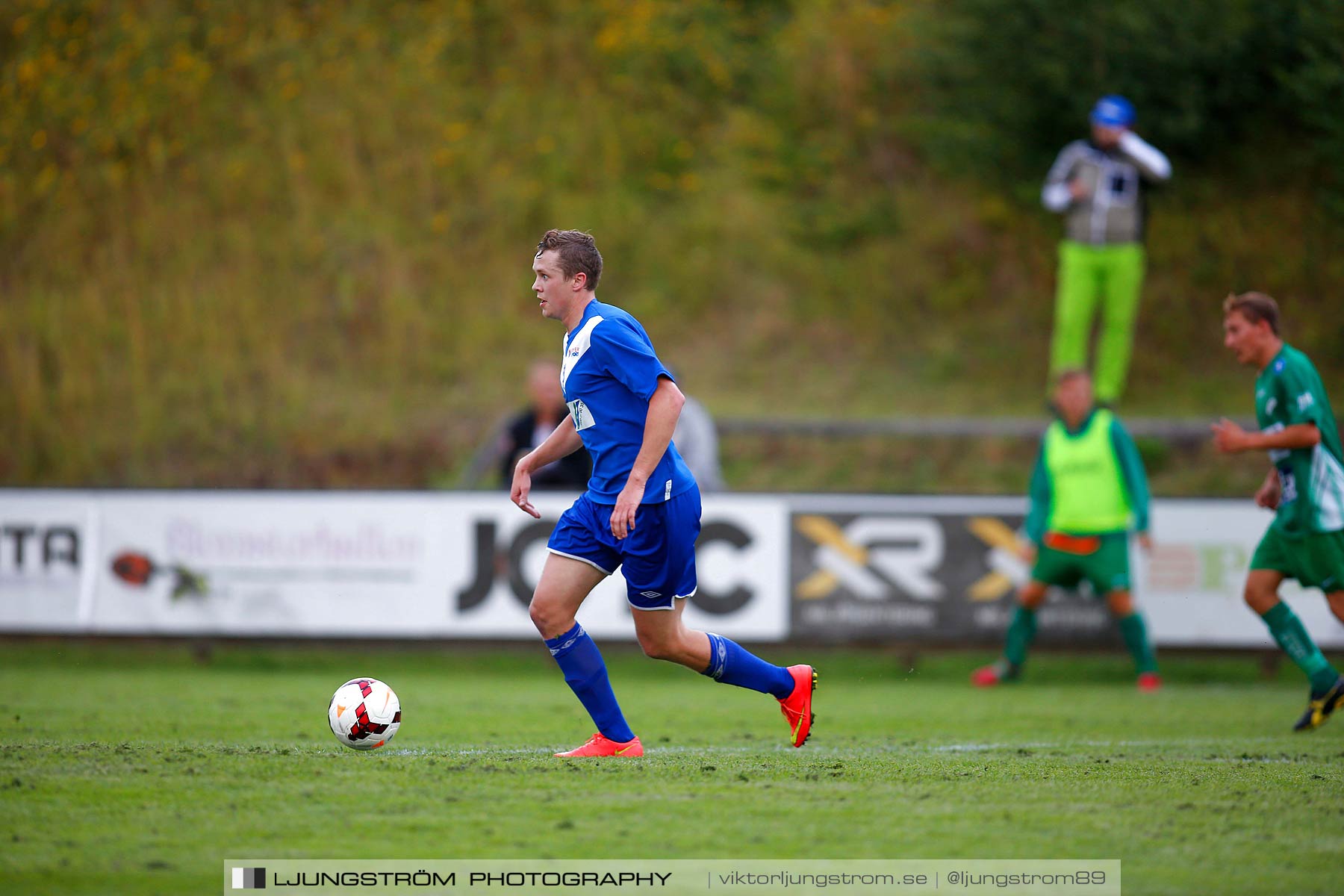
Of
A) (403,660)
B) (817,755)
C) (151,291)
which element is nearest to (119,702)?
(403,660)

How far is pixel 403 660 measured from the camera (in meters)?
12.3

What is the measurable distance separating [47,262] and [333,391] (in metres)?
4.93

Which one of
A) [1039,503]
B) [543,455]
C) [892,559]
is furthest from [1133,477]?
[543,455]

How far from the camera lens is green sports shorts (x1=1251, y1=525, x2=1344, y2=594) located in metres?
7.46

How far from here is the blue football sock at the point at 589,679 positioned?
19.1ft

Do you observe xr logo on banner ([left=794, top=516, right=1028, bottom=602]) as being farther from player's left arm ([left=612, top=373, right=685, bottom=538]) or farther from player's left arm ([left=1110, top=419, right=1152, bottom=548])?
player's left arm ([left=612, top=373, right=685, bottom=538])

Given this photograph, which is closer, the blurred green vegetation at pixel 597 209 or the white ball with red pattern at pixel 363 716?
the white ball with red pattern at pixel 363 716

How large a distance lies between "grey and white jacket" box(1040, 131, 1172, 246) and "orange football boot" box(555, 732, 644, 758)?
1028cm

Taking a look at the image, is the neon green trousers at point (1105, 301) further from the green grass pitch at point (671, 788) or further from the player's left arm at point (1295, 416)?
the player's left arm at point (1295, 416)

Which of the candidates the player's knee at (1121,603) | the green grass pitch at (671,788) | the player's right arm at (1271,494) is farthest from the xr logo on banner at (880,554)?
the player's right arm at (1271,494)

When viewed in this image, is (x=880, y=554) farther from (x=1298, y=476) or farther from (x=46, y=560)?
(x=46, y=560)

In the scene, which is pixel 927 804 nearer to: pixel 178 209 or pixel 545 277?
pixel 545 277

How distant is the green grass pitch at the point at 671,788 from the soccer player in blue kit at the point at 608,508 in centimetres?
44

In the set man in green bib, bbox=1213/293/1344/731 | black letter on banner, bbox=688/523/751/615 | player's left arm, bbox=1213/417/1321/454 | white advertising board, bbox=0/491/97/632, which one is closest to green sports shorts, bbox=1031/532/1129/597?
black letter on banner, bbox=688/523/751/615
